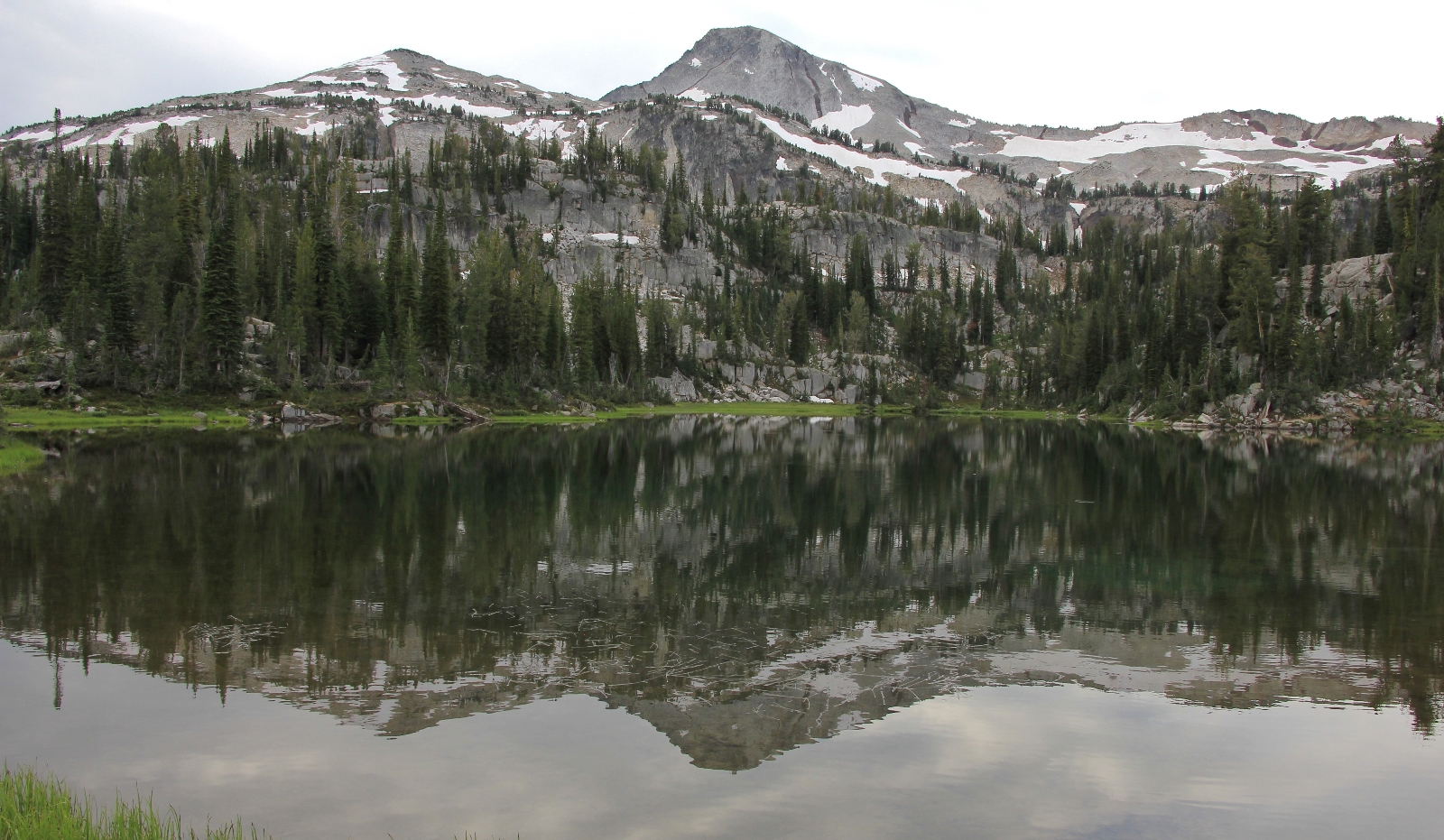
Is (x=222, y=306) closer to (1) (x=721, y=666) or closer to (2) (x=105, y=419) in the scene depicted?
(2) (x=105, y=419)

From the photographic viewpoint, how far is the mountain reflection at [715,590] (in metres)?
11.3

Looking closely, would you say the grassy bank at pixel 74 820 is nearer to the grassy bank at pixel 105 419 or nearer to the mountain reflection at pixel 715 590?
the mountain reflection at pixel 715 590

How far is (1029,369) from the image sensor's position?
481ft

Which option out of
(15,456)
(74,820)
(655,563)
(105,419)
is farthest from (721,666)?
(105,419)

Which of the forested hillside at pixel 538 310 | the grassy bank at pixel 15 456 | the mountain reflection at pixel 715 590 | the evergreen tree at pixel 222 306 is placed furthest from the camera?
the forested hillside at pixel 538 310

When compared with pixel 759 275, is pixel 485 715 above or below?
below

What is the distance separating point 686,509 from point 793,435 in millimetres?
42957

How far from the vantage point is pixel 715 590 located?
16.3 m

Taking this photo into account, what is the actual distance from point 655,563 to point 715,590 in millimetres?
2845

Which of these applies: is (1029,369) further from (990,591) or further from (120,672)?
(120,672)

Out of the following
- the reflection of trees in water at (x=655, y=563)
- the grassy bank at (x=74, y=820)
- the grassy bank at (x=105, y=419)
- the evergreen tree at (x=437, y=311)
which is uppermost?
the evergreen tree at (x=437, y=311)

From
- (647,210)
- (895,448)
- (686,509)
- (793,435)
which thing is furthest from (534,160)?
(686,509)

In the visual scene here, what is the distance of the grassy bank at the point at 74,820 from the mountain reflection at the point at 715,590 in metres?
2.70

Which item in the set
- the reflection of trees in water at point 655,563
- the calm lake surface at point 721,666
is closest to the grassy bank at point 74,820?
the calm lake surface at point 721,666
